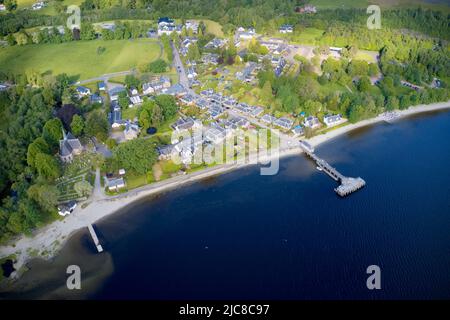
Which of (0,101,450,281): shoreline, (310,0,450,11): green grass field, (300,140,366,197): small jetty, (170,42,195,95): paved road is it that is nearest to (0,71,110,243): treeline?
(0,101,450,281): shoreline

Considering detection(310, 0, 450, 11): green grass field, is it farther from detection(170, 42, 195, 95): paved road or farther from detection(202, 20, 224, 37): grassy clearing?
detection(170, 42, 195, 95): paved road

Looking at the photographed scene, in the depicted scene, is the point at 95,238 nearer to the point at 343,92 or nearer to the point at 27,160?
the point at 27,160

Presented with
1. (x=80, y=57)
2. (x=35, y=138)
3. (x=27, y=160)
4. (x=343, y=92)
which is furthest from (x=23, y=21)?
(x=343, y=92)

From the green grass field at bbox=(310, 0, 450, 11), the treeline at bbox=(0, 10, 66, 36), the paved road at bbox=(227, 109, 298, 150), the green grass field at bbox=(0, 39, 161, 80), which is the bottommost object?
the paved road at bbox=(227, 109, 298, 150)

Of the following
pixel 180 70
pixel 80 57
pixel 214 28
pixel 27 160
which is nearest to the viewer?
pixel 27 160

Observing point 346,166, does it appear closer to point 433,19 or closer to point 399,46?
point 399,46

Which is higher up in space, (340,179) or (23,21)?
(23,21)
